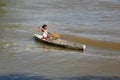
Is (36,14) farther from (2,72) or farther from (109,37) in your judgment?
(2,72)

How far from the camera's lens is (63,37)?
69.1 ft

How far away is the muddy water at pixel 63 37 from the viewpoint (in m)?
14.4

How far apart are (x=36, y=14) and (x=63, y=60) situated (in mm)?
13664

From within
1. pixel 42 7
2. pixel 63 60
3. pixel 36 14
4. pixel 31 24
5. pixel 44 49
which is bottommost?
pixel 63 60

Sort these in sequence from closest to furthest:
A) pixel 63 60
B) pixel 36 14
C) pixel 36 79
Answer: pixel 36 79 < pixel 63 60 < pixel 36 14

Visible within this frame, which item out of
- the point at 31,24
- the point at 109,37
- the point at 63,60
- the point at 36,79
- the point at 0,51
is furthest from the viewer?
the point at 31,24

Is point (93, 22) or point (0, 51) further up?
point (93, 22)

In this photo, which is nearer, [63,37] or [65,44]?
[65,44]

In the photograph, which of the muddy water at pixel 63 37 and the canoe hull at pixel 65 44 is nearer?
the muddy water at pixel 63 37

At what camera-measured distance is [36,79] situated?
13258 mm

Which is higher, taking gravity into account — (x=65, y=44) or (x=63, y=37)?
(x=63, y=37)

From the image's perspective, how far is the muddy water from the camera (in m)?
14.4

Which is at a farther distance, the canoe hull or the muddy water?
the canoe hull

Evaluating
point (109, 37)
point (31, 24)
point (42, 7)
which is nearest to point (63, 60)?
point (109, 37)
